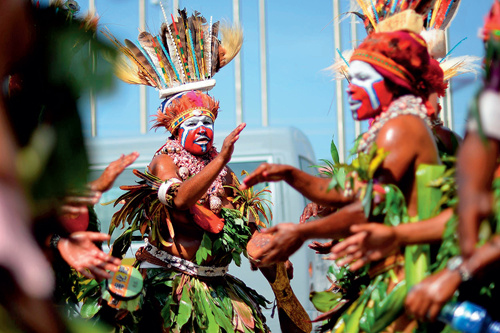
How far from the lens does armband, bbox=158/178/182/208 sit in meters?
3.51

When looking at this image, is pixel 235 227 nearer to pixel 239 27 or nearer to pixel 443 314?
pixel 239 27

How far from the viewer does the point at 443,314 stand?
208 centimetres

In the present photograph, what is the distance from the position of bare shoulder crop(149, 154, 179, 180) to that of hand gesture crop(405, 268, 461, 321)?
1936 mm

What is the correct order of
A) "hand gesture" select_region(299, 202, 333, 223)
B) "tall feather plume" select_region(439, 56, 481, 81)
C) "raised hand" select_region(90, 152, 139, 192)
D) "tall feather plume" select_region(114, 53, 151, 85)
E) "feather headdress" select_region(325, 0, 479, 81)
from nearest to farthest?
"raised hand" select_region(90, 152, 139, 192) → "feather headdress" select_region(325, 0, 479, 81) → "tall feather plume" select_region(439, 56, 481, 81) → "hand gesture" select_region(299, 202, 333, 223) → "tall feather plume" select_region(114, 53, 151, 85)

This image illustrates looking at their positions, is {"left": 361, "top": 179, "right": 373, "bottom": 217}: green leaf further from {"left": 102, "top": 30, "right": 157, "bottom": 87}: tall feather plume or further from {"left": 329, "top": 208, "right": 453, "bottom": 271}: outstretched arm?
{"left": 102, "top": 30, "right": 157, "bottom": 87}: tall feather plume

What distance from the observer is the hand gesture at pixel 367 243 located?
2.16 metres

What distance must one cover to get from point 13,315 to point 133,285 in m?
1.53

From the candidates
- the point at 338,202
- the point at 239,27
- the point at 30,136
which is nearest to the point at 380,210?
the point at 338,202

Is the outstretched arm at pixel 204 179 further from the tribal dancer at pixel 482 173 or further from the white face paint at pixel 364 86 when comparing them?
the tribal dancer at pixel 482 173

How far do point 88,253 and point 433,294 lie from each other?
1210mm

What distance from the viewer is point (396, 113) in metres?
2.50

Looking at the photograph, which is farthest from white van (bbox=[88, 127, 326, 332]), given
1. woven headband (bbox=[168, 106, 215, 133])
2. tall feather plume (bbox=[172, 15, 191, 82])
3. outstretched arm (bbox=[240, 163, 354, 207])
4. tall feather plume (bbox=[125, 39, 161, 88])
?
outstretched arm (bbox=[240, 163, 354, 207])

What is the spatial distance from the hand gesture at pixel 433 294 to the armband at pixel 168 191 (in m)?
1.74

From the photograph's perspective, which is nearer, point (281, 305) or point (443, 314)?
point (443, 314)
